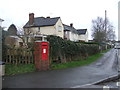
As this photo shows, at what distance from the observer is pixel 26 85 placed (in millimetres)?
7016

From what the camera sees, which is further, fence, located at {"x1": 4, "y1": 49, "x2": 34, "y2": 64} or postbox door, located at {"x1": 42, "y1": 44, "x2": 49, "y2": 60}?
postbox door, located at {"x1": 42, "y1": 44, "x2": 49, "y2": 60}

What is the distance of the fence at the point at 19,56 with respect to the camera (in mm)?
10773

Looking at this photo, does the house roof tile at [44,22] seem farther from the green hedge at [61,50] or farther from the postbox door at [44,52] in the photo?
the postbox door at [44,52]

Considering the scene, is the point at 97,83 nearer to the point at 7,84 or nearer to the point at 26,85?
the point at 26,85

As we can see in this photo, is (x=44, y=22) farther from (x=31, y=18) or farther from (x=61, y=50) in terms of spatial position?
(x=61, y=50)

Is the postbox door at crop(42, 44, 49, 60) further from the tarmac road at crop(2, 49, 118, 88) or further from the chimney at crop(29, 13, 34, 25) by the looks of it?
the chimney at crop(29, 13, 34, 25)

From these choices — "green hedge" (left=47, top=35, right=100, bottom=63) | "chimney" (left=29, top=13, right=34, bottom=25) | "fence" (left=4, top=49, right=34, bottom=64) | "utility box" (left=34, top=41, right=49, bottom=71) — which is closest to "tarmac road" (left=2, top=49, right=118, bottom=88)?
"utility box" (left=34, top=41, right=49, bottom=71)

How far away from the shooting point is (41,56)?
11.1 metres

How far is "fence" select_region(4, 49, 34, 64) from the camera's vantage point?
10773 mm

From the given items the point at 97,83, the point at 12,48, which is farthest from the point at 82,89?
the point at 12,48

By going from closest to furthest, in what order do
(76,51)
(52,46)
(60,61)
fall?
(52,46)
(60,61)
(76,51)

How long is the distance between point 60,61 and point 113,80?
5.49m

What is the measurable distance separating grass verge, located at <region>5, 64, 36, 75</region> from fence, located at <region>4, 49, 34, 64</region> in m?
0.34

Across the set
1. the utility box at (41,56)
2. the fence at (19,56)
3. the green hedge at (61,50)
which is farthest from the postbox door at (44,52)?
the green hedge at (61,50)
